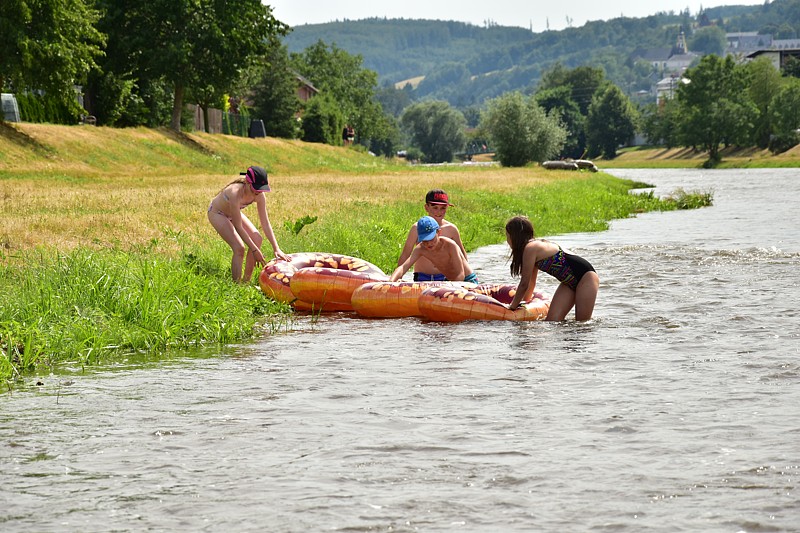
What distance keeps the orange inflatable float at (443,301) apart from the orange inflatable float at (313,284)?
1.35ft

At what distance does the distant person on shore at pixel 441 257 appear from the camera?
13.0 meters

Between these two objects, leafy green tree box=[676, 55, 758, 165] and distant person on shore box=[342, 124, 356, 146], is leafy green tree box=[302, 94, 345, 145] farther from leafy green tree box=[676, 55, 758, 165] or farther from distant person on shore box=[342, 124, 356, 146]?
leafy green tree box=[676, 55, 758, 165]

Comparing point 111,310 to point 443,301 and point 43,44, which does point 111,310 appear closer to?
point 443,301

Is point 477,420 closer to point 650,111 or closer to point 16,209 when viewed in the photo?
point 16,209

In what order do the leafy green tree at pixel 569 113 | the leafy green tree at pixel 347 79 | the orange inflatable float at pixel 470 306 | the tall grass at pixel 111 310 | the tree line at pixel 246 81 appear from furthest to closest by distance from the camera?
the leafy green tree at pixel 569 113
the leafy green tree at pixel 347 79
the tree line at pixel 246 81
the orange inflatable float at pixel 470 306
the tall grass at pixel 111 310

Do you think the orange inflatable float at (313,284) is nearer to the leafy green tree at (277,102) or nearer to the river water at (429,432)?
the river water at (429,432)

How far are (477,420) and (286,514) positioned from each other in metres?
2.29

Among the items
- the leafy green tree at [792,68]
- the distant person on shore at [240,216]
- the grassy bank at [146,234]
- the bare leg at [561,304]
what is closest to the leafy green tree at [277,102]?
the grassy bank at [146,234]

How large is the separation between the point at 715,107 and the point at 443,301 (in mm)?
113894

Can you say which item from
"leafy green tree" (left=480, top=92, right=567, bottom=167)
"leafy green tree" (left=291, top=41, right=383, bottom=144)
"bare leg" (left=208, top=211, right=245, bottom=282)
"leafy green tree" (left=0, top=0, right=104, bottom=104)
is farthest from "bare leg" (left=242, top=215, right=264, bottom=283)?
"leafy green tree" (left=291, top=41, right=383, bottom=144)

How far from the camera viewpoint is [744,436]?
6992 mm

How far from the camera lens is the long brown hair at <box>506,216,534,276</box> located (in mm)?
11367

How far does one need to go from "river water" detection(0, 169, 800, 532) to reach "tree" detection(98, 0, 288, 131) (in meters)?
45.8

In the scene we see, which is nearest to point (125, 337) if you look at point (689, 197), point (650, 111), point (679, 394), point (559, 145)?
point (679, 394)
